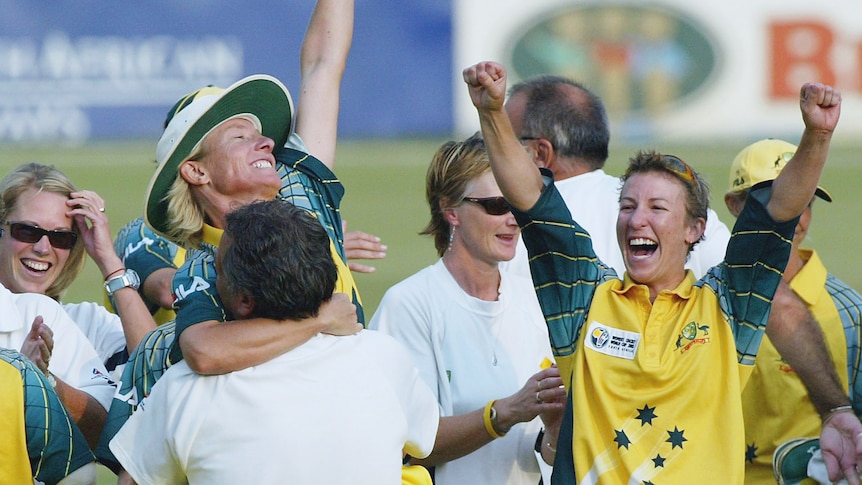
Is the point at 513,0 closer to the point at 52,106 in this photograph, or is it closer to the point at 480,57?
the point at 480,57

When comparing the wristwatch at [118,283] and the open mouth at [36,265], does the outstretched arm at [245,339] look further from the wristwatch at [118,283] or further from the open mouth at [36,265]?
the open mouth at [36,265]

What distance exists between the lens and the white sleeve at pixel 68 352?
153 inches

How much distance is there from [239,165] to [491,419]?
1120 millimetres

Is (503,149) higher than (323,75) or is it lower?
lower

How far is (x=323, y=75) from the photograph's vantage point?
418 cm

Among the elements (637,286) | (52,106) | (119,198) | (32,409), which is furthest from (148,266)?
(52,106)

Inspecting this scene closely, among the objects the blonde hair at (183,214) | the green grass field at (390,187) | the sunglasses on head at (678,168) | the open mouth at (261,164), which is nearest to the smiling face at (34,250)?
the blonde hair at (183,214)

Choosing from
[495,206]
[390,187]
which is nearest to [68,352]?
[495,206]

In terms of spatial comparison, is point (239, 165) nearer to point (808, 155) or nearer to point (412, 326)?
point (412, 326)

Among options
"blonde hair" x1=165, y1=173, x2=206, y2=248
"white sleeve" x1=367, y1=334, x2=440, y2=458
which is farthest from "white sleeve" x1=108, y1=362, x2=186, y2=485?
"blonde hair" x1=165, y1=173, x2=206, y2=248

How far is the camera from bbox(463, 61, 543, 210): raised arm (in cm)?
334

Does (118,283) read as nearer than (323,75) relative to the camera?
No

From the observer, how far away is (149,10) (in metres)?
22.6

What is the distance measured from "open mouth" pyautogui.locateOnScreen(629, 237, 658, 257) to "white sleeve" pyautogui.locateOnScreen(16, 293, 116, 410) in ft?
5.44
